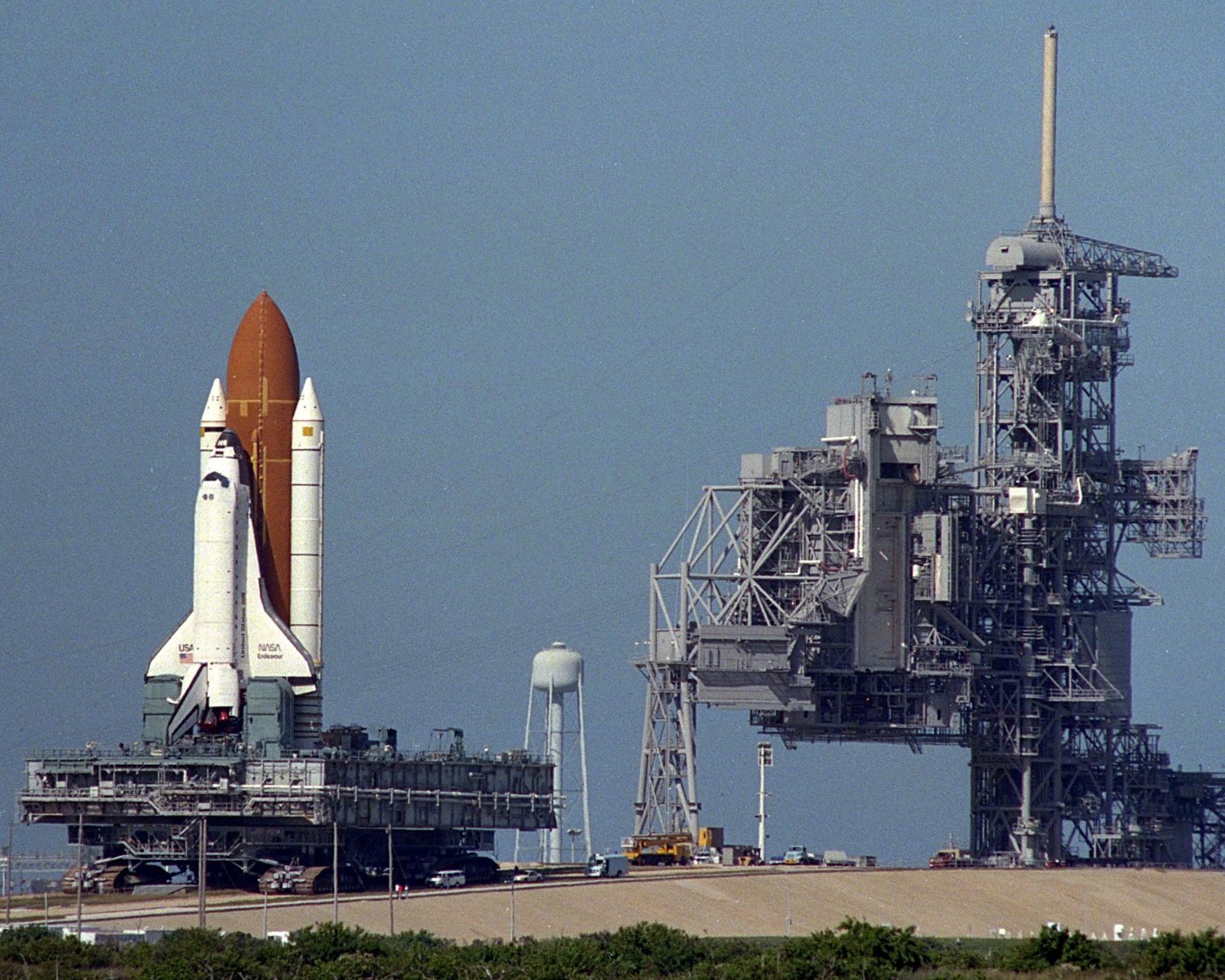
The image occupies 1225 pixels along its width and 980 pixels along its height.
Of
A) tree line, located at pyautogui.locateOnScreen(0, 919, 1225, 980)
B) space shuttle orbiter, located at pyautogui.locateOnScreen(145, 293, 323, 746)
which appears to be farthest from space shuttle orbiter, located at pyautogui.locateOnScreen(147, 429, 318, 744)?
tree line, located at pyautogui.locateOnScreen(0, 919, 1225, 980)

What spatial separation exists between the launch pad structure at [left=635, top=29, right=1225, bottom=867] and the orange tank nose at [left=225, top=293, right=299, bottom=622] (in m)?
14.6

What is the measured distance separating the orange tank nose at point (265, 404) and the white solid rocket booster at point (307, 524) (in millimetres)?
730

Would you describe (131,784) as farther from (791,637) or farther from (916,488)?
(916,488)

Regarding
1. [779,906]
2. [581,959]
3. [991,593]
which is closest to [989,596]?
[991,593]

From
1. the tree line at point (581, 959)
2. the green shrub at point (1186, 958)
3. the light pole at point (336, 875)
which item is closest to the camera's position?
the tree line at point (581, 959)

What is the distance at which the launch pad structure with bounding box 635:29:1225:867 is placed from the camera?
347ft

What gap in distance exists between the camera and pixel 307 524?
3974 inches

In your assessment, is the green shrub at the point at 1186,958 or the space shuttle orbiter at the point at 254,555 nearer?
the green shrub at the point at 1186,958

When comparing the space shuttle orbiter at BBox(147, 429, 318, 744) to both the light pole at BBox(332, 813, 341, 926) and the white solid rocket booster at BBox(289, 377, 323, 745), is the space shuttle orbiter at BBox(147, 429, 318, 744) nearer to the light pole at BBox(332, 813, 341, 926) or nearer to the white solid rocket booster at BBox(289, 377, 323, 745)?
the white solid rocket booster at BBox(289, 377, 323, 745)

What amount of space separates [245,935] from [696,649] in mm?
28913

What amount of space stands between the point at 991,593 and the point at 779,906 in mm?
19934

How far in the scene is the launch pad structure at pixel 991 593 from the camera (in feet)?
347

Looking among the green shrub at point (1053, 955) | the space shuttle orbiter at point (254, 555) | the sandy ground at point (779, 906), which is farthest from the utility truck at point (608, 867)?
the green shrub at point (1053, 955)

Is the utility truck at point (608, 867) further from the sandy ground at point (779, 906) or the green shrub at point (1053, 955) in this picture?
the green shrub at point (1053, 955)
